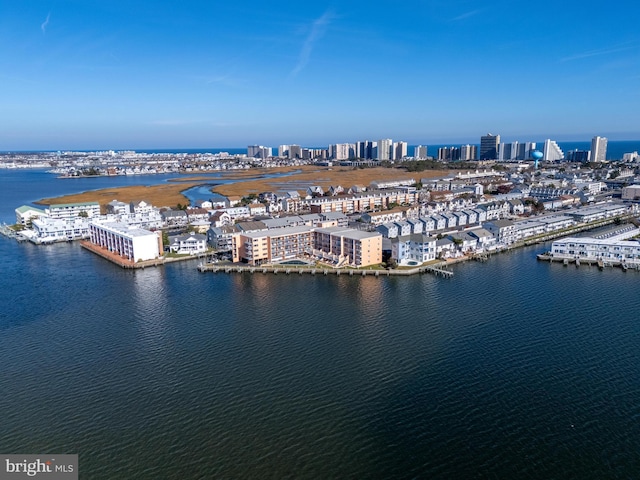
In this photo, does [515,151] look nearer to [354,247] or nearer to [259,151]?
[259,151]

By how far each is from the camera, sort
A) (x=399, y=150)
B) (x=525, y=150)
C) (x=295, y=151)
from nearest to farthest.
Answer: (x=525, y=150), (x=399, y=150), (x=295, y=151)

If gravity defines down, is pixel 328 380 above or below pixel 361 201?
below

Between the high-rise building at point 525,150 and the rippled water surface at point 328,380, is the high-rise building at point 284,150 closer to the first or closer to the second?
the high-rise building at point 525,150

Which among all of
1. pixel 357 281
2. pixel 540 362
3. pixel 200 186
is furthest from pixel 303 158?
pixel 540 362

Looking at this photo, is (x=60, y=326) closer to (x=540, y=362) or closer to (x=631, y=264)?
(x=540, y=362)

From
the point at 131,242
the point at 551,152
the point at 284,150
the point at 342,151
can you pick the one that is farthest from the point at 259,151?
the point at 131,242
